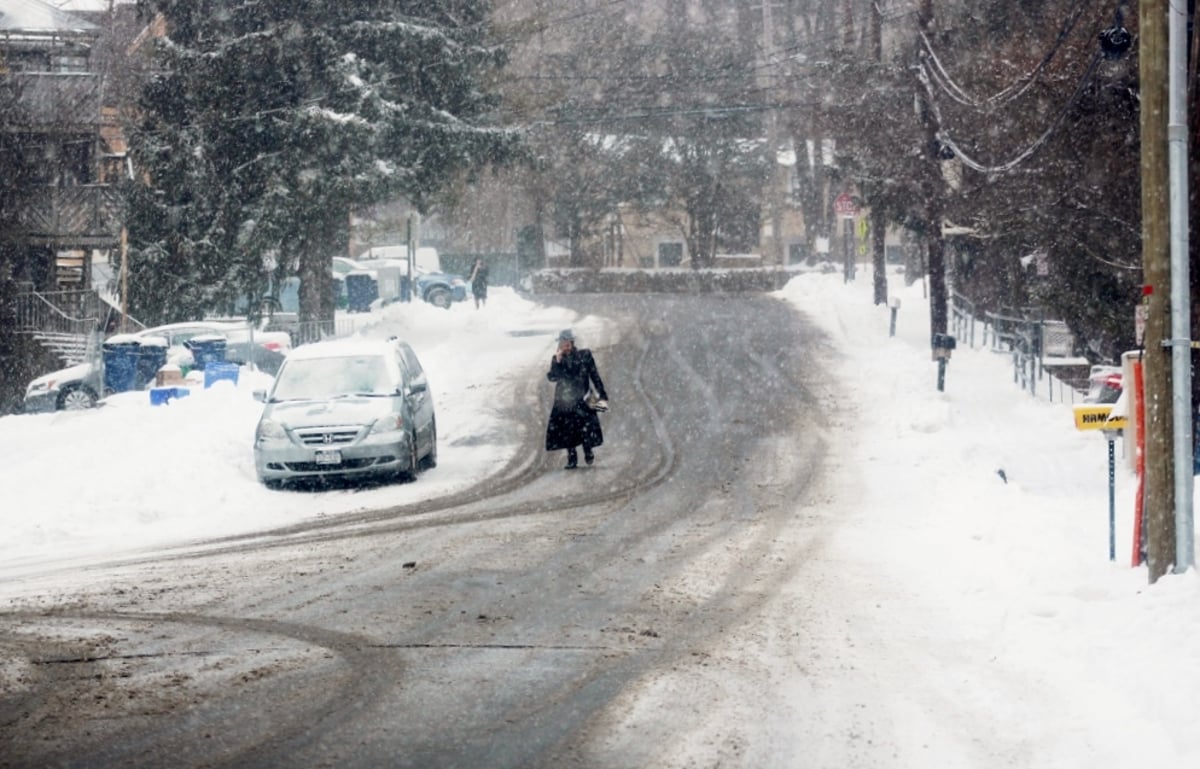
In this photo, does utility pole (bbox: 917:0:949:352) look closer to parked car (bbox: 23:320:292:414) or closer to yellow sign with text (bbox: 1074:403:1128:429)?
parked car (bbox: 23:320:292:414)

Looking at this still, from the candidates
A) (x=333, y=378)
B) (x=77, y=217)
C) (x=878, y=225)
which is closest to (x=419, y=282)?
(x=77, y=217)

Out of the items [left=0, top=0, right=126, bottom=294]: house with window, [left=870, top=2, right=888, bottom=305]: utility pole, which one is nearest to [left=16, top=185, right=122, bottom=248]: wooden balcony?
[left=0, top=0, right=126, bottom=294]: house with window

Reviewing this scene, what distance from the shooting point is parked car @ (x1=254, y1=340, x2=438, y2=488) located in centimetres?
1822

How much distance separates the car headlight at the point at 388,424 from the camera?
18469mm

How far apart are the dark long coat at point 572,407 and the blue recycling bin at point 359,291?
34.5 m

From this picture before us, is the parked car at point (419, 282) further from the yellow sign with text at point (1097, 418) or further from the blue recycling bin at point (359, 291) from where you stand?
the yellow sign with text at point (1097, 418)

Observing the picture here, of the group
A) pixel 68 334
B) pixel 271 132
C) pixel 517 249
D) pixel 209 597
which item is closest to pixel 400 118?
pixel 271 132

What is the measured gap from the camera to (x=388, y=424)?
18.6 metres

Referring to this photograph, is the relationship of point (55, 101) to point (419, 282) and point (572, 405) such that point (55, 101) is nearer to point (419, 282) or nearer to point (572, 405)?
point (419, 282)

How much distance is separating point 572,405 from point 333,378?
3.09m

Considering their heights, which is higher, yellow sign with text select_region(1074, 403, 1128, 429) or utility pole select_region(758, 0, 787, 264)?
utility pole select_region(758, 0, 787, 264)

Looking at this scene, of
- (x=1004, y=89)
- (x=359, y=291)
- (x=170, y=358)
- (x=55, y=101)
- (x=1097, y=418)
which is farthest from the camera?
(x=359, y=291)

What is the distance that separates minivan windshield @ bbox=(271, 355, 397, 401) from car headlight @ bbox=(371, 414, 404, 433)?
64 centimetres

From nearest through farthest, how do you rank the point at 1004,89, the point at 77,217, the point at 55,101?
the point at 1004,89 → the point at 55,101 → the point at 77,217
